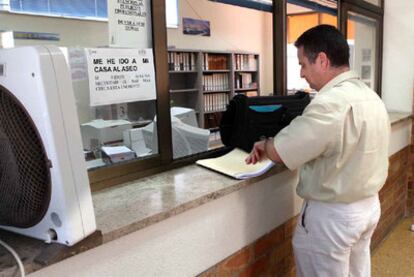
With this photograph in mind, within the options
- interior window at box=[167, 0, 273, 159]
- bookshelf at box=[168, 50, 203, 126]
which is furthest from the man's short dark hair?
bookshelf at box=[168, 50, 203, 126]

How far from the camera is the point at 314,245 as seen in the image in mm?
1660

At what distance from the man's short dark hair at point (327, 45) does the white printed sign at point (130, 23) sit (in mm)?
644

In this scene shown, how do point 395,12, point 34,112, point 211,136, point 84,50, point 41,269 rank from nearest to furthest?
point 34,112 < point 41,269 < point 84,50 < point 211,136 < point 395,12

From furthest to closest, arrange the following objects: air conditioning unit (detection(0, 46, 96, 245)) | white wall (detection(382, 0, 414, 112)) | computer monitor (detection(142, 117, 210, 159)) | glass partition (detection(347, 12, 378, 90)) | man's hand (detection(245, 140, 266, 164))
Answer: glass partition (detection(347, 12, 378, 90)) < white wall (detection(382, 0, 414, 112)) < computer monitor (detection(142, 117, 210, 159)) < man's hand (detection(245, 140, 266, 164)) < air conditioning unit (detection(0, 46, 96, 245))

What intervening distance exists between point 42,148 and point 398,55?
3.98 m

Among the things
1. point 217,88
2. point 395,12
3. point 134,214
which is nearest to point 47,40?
point 134,214

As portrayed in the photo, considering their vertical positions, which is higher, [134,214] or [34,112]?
[34,112]

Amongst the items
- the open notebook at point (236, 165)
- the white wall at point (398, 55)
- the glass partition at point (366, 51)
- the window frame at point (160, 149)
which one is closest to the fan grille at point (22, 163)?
the window frame at point (160, 149)

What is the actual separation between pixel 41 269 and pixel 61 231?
5.0 inches

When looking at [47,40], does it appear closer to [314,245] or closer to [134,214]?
[134,214]

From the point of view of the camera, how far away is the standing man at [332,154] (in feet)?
4.86

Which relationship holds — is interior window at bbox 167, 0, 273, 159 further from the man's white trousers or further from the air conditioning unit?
the air conditioning unit

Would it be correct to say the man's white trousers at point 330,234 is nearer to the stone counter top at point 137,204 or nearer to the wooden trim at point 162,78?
the stone counter top at point 137,204

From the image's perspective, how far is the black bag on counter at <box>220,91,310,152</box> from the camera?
183 cm
